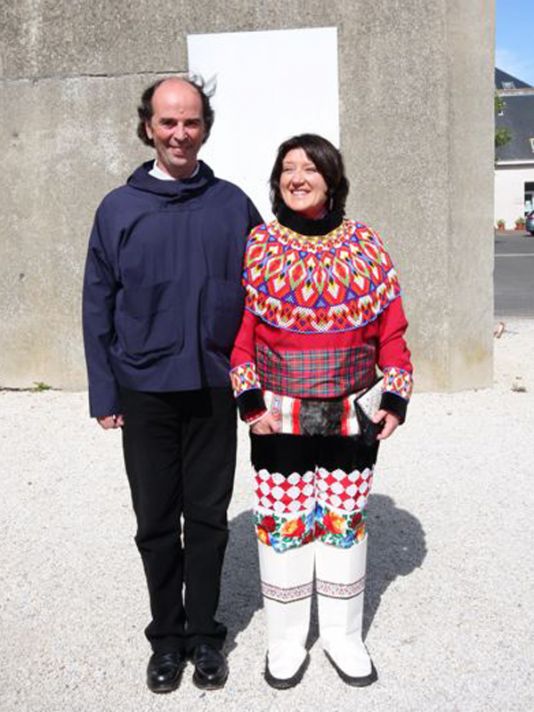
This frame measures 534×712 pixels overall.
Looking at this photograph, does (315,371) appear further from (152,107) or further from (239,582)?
(239,582)

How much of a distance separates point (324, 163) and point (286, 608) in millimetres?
1511

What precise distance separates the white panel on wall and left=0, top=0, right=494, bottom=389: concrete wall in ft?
0.30

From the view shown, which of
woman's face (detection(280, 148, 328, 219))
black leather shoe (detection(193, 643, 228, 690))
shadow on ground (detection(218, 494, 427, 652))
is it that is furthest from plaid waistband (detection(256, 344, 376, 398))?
shadow on ground (detection(218, 494, 427, 652))

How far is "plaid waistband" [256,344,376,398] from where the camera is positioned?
281cm

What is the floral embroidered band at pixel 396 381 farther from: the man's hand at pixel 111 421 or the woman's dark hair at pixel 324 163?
the man's hand at pixel 111 421

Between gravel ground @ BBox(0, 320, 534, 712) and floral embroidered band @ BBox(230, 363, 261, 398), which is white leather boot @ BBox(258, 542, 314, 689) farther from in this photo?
floral embroidered band @ BBox(230, 363, 261, 398)

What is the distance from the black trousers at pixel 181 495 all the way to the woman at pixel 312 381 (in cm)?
14

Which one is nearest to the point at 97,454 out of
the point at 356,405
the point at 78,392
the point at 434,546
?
the point at 78,392

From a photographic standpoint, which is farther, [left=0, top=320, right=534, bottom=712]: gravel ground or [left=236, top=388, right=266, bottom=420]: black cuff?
[left=0, top=320, right=534, bottom=712]: gravel ground

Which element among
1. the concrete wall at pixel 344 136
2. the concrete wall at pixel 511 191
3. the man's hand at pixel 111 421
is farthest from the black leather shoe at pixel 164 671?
the concrete wall at pixel 511 191

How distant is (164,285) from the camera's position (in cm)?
284

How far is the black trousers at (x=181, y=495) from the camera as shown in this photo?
2955 millimetres

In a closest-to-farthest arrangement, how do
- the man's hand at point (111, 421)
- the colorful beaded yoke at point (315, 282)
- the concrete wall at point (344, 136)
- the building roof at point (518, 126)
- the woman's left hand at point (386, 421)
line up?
the colorful beaded yoke at point (315, 282) → the woman's left hand at point (386, 421) → the man's hand at point (111, 421) → the concrete wall at point (344, 136) → the building roof at point (518, 126)

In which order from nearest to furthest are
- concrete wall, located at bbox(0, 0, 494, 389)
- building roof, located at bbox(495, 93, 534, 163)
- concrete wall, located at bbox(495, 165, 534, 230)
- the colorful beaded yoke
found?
1. the colorful beaded yoke
2. concrete wall, located at bbox(0, 0, 494, 389)
3. concrete wall, located at bbox(495, 165, 534, 230)
4. building roof, located at bbox(495, 93, 534, 163)
